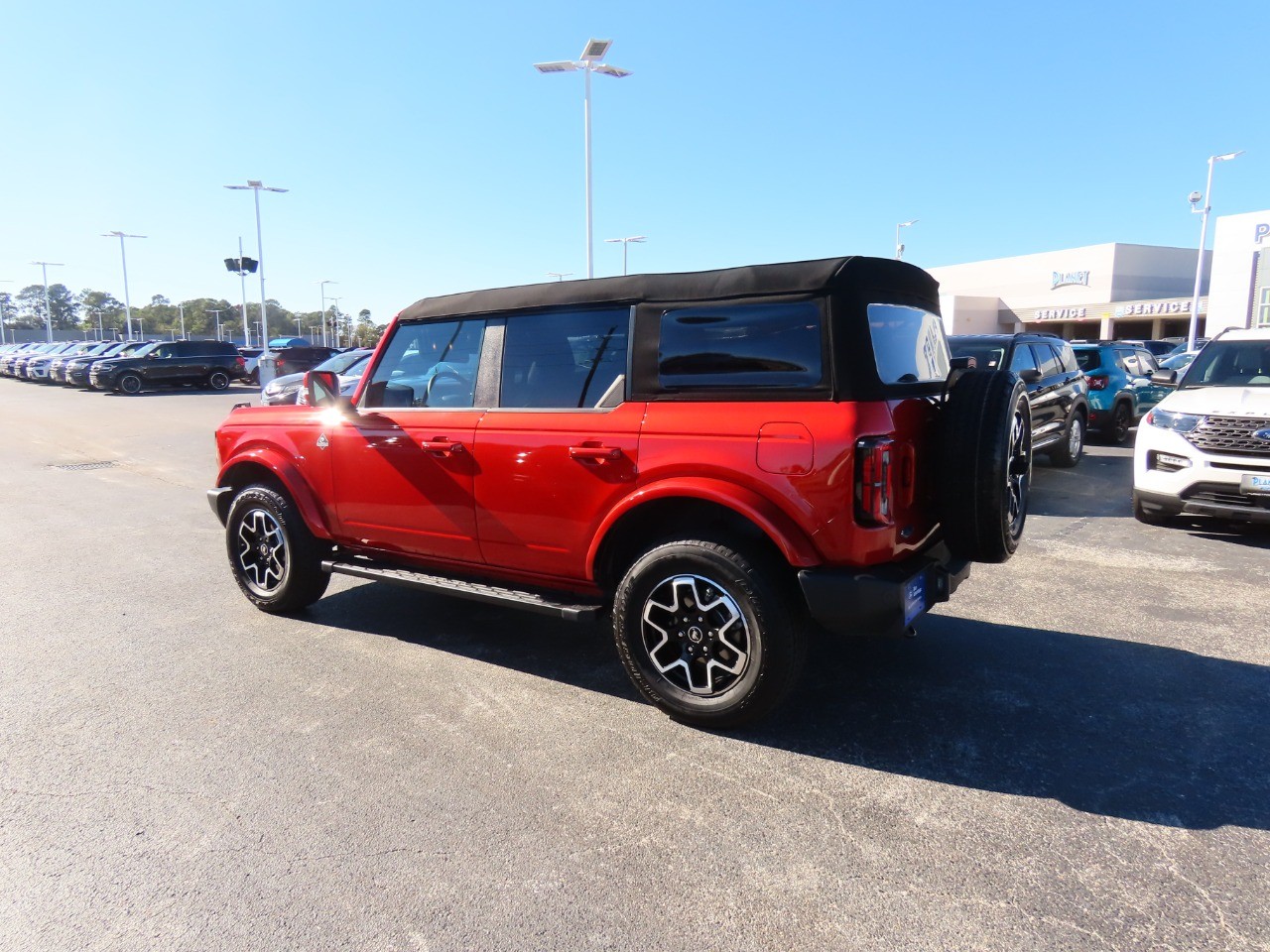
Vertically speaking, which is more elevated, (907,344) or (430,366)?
(907,344)

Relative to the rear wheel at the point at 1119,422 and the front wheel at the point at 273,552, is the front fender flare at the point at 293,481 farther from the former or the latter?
the rear wheel at the point at 1119,422

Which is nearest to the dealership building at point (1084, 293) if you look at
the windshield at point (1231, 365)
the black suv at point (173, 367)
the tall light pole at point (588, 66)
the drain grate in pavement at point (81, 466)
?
the tall light pole at point (588, 66)

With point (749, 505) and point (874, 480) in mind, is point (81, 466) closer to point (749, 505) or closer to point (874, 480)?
point (749, 505)

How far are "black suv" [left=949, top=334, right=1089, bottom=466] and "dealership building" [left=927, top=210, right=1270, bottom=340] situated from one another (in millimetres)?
40645

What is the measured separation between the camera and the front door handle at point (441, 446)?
4.20m

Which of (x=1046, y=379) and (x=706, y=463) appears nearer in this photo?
(x=706, y=463)

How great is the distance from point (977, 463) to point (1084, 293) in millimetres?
63456

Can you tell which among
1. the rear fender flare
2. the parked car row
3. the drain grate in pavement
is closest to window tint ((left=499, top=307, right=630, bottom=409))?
the rear fender flare

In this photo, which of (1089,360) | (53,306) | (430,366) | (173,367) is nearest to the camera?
(430,366)

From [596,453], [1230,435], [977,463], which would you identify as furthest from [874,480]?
[1230,435]

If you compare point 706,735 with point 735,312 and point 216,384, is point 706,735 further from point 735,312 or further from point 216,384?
point 216,384

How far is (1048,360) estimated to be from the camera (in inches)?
397

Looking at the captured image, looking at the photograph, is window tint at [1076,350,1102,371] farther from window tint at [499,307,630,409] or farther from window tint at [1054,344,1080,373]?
window tint at [499,307,630,409]

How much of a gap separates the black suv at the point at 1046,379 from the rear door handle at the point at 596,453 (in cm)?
642
